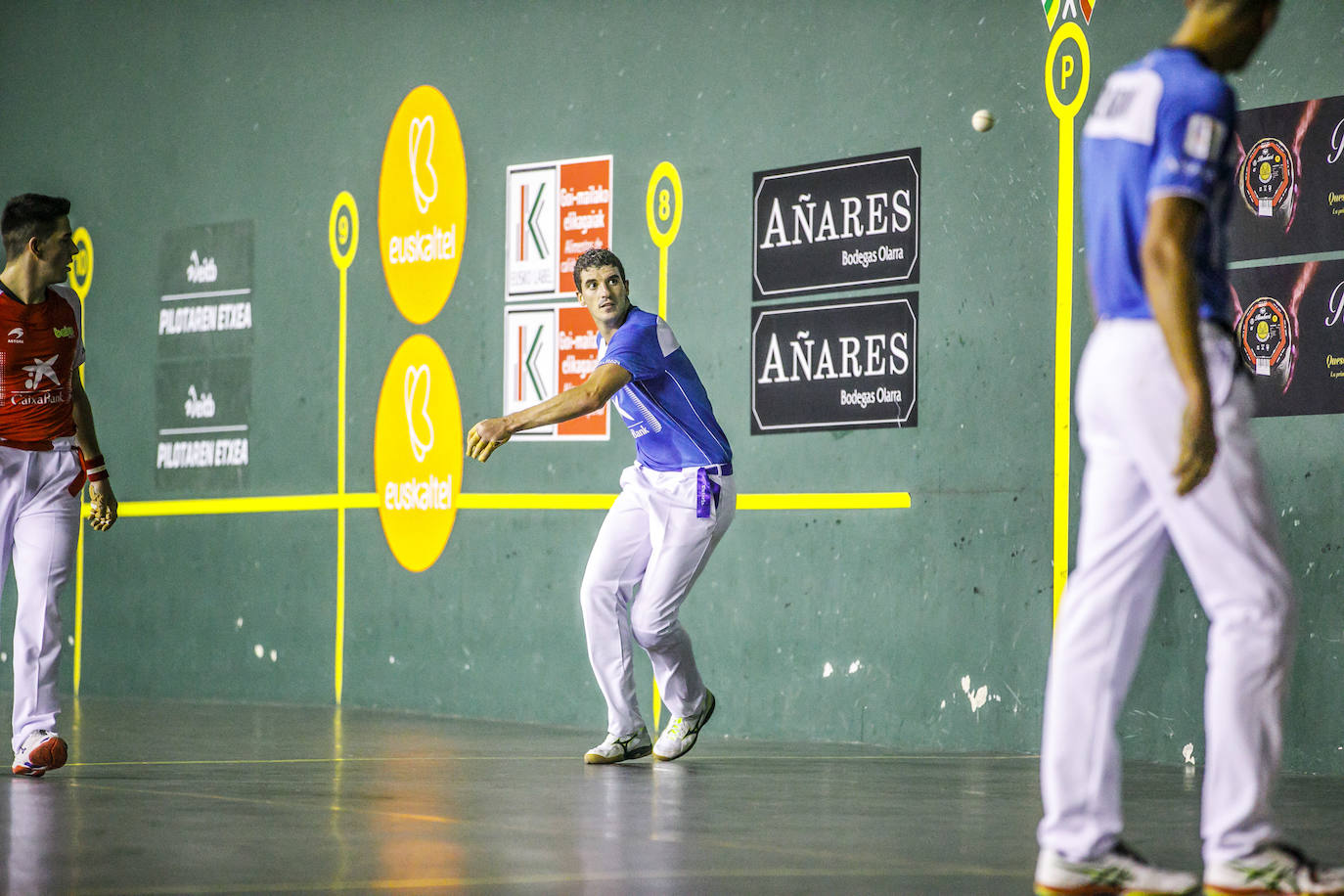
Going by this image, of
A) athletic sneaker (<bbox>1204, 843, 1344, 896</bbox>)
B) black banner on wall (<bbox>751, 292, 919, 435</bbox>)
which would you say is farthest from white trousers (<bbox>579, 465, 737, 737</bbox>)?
athletic sneaker (<bbox>1204, 843, 1344, 896</bbox>)

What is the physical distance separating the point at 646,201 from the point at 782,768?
2.82 metres

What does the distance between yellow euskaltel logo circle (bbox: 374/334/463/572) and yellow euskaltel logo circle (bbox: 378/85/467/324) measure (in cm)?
25

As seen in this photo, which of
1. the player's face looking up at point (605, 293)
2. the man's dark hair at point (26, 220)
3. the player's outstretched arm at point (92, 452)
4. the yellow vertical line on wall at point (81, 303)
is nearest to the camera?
the man's dark hair at point (26, 220)

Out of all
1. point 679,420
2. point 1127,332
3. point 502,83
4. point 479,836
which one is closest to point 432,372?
point 502,83

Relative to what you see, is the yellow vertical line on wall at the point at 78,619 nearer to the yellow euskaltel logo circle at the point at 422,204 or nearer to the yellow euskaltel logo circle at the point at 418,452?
the yellow euskaltel logo circle at the point at 418,452

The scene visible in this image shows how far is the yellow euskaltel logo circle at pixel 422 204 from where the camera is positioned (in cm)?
869

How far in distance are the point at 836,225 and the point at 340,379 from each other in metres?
2.98

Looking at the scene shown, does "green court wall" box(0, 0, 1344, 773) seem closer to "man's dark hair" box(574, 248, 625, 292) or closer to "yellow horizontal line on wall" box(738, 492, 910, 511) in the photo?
"yellow horizontal line on wall" box(738, 492, 910, 511)

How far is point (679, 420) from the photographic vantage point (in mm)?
6062

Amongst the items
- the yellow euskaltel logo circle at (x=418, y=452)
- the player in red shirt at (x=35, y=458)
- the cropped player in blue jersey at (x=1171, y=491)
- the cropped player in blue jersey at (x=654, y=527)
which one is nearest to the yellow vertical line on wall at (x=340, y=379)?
the yellow euskaltel logo circle at (x=418, y=452)

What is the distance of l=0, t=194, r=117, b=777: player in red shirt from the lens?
552 centimetres

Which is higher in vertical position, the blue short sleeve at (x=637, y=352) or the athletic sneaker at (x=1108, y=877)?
the blue short sleeve at (x=637, y=352)

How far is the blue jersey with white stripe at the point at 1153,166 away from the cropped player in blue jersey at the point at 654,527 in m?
2.88

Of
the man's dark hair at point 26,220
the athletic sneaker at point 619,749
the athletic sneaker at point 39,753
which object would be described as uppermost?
the man's dark hair at point 26,220
